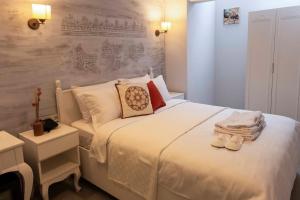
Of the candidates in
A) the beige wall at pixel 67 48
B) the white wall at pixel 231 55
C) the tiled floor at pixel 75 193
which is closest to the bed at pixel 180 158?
the tiled floor at pixel 75 193

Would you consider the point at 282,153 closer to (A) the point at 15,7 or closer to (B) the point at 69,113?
(B) the point at 69,113

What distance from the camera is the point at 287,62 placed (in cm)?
334

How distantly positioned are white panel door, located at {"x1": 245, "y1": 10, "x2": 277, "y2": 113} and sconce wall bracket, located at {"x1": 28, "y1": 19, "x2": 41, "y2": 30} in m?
2.85

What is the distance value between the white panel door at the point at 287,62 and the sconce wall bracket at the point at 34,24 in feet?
9.86

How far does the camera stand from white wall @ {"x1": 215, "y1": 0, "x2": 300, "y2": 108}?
13.9 feet

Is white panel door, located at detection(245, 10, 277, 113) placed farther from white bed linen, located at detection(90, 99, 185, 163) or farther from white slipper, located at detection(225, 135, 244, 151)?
white bed linen, located at detection(90, 99, 185, 163)

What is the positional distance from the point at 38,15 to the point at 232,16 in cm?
334

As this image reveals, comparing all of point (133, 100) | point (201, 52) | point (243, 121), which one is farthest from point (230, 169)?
point (201, 52)

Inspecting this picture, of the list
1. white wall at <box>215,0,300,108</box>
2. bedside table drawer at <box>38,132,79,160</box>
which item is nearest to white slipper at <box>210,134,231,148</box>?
bedside table drawer at <box>38,132,79,160</box>

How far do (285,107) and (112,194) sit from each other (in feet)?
8.83

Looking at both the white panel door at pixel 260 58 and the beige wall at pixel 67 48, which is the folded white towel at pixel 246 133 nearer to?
the beige wall at pixel 67 48

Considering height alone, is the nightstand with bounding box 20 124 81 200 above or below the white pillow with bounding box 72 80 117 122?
below

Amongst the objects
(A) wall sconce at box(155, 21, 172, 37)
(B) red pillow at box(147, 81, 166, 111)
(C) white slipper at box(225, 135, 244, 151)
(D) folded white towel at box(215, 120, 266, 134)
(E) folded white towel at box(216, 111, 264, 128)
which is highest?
(A) wall sconce at box(155, 21, 172, 37)

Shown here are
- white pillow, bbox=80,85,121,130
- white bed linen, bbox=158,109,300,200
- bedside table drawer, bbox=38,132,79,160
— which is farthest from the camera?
white pillow, bbox=80,85,121,130
